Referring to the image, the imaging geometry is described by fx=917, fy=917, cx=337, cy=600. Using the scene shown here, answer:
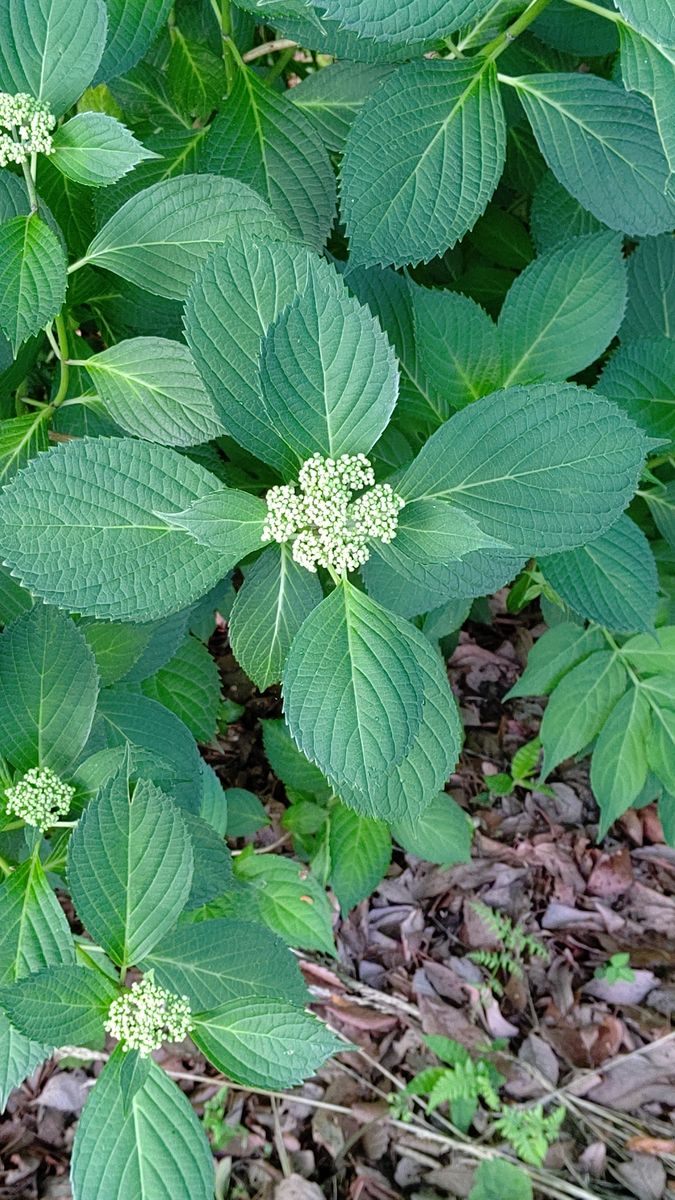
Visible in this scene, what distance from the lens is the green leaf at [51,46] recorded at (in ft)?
3.07

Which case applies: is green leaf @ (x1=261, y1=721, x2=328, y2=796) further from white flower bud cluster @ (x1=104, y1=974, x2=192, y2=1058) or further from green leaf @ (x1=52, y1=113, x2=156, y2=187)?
green leaf @ (x1=52, y1=113, x2=156, y2=187)

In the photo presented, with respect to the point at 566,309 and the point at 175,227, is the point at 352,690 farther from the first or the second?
the point at 566,309

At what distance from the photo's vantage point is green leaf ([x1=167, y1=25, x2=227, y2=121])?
1310mm

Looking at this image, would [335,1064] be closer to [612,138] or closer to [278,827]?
[278,827]

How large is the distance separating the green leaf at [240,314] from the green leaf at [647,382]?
2.18 ft

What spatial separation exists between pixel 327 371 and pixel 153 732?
66 centimetres

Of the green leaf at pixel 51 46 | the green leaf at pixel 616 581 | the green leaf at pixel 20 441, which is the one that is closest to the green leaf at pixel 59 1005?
the green leaf at pixel 20 441

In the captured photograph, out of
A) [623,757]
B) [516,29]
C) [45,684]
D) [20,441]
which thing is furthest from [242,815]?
[516,29]

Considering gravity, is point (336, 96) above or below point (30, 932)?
above


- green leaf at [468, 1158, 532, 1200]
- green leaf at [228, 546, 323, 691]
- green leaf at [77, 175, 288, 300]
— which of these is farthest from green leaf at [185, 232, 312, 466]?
green leaf at [468, 1158, 532, 1200]

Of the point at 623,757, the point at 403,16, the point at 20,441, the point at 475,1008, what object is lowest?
the point at 475,1008

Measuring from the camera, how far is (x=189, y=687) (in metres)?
1.63

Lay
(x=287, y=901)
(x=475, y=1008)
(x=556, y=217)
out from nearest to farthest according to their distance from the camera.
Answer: (x=556, y=217) → (x=287, y=901) → (x=475, y=1008)

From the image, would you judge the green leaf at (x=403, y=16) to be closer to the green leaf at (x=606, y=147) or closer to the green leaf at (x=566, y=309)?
the green leaf at (x=606, y=147)
